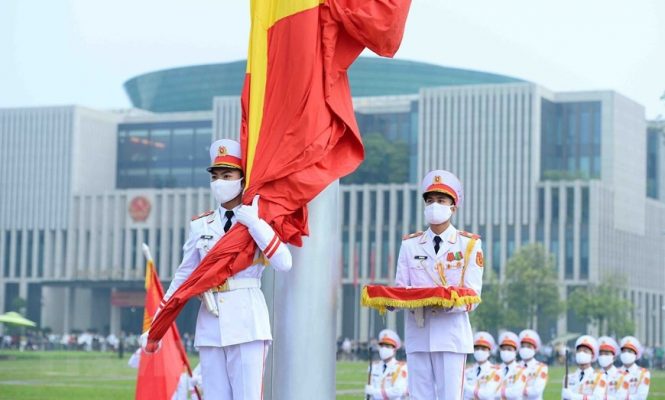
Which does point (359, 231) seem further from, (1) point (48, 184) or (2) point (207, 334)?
(2) point (207, 334)

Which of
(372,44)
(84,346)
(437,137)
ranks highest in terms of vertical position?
(437,137)

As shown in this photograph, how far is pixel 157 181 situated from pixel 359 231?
51.4ft

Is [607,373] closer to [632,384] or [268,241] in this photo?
[632,384]

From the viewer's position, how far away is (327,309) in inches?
344

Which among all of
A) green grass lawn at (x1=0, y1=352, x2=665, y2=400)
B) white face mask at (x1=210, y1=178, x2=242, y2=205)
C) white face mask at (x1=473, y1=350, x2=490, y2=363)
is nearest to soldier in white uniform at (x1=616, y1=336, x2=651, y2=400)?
white face mask at (x1=473, y1=350, x2=490, y2=363)

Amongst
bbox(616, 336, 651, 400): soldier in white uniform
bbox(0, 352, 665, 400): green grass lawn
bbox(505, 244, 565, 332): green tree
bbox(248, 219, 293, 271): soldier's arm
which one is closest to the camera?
bbox(248, 219, 293, 271): soldier's arm

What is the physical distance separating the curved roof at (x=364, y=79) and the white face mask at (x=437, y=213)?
326ft

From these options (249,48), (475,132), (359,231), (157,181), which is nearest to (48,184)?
(157,181)

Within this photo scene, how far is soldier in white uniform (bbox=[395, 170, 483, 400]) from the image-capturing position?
30.7 ft

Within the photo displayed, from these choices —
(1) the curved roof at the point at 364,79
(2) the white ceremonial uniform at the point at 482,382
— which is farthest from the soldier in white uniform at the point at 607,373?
(1) the curved roof at the point at 364,79

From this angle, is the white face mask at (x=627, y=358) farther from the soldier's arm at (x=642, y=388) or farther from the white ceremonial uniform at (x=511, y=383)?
the white ceremonial uniform at (x=511, y=383)

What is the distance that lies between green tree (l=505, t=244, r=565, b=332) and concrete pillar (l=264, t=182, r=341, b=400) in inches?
2480

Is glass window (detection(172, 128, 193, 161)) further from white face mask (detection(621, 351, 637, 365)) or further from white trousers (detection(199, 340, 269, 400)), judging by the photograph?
Result: white trousers (detection(199, 340, 269, 400))

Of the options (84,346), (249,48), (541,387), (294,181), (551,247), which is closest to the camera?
(294,181)
